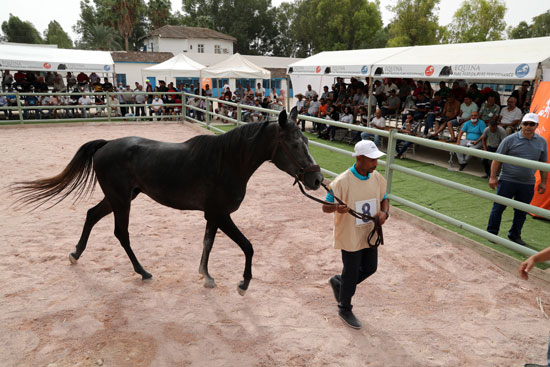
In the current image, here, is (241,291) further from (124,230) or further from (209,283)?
(124,230)

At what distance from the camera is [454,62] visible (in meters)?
10.2

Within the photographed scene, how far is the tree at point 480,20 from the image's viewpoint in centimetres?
4231

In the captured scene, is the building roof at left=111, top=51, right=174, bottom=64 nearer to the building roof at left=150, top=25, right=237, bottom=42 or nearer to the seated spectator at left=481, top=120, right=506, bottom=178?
the building roof at left=150, top=25, right=237, bottom=42

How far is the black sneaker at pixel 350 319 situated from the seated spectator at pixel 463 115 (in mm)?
8729

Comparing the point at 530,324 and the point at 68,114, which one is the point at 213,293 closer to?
the point at 530,324

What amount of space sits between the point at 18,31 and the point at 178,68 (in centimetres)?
5543

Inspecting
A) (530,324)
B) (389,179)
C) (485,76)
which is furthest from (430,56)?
(530,324)

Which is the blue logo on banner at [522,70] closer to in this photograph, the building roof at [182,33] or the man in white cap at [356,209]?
the man in white cap at [356,209]

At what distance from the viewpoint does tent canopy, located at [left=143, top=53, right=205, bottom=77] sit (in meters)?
19.2

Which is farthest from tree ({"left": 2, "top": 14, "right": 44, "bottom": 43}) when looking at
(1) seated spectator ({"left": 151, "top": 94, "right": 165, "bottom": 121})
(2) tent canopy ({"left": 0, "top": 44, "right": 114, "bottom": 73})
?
(1) seated spectator ({"left": 151, "top": 94, "right": 165, "bottom": 121})

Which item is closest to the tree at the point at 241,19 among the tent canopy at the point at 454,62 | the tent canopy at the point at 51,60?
the tent canopy at the point at 51,60

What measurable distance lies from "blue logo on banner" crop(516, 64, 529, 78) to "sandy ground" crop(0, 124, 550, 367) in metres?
5.18

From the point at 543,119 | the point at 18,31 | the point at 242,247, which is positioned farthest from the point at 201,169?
the point at 18,31

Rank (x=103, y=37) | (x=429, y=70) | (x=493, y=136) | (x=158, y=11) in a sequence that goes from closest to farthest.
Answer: (x=493, y=136) → (x=429, y=70) → (x=103, y=37) → (x=158, y=11)
